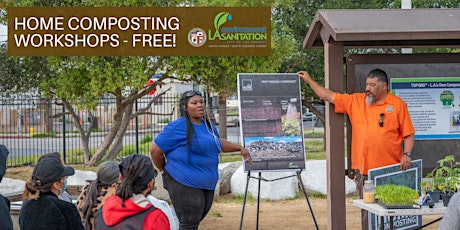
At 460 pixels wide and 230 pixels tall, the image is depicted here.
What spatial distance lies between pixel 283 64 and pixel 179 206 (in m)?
17.8

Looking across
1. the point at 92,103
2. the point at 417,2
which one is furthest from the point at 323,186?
the point at 417,2

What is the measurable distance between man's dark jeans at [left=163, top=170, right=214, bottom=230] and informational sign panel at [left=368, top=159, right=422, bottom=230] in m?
1.59

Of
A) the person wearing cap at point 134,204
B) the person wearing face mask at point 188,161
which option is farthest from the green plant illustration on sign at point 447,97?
the person wearing cap at point 134,204

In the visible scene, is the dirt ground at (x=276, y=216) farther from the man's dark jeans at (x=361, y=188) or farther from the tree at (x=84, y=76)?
the tree at (x=84, y=76)

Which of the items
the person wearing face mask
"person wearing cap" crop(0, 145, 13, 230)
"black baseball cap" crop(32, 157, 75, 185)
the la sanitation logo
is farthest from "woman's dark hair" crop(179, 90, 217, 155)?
the la sanitation logo

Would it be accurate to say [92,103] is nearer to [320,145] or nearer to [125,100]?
[125,100]

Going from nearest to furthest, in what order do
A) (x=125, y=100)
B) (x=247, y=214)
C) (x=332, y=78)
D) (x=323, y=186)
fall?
(x=332, y=78) → (x=247, y=214) → (x=323, y=186) → (x=125, y=100)

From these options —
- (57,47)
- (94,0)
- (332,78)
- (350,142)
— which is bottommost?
(350,142)

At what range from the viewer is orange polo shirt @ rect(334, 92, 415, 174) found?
7.50 m

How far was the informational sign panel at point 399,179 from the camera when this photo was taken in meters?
7.12

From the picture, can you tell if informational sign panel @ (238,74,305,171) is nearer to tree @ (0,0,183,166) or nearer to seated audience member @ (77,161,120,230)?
seated audience member @ (77,161,120,230)

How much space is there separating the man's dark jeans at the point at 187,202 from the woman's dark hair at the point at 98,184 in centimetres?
123

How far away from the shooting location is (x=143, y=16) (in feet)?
58.2

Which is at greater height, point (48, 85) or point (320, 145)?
point (48, 85)
